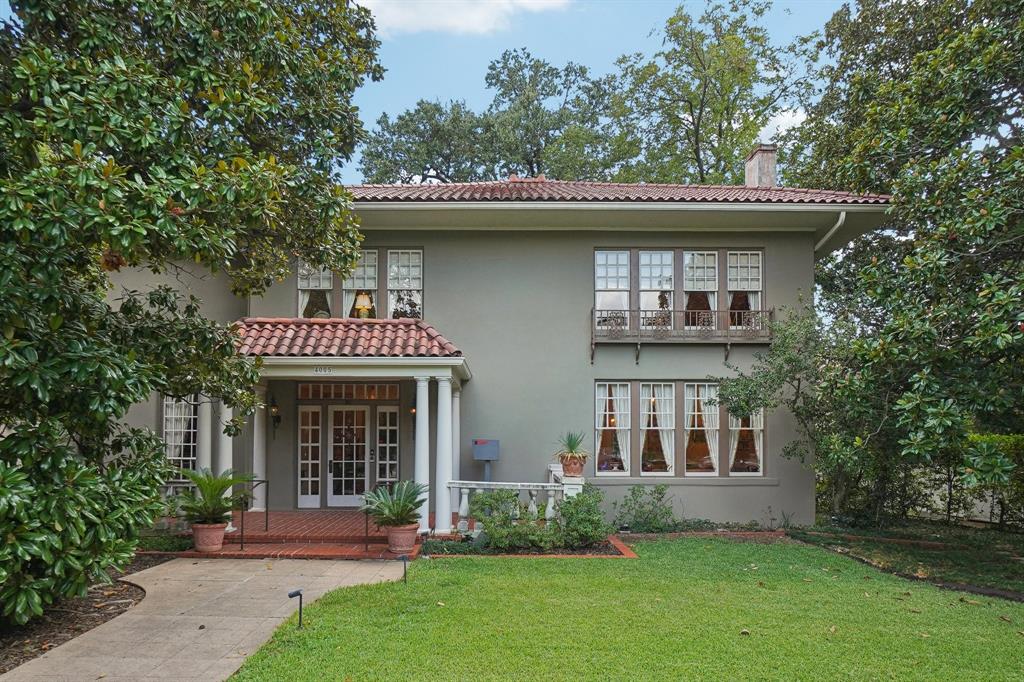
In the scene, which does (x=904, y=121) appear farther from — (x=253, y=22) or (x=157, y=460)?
(x=157, y=460)

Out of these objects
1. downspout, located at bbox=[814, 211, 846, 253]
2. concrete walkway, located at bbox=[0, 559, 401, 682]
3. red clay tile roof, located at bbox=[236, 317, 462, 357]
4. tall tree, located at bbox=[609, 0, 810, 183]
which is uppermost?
tall tree, located at bbox=[609, 0, 810, 183]

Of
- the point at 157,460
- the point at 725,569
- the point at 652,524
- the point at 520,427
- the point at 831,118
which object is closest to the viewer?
the point at 157,460

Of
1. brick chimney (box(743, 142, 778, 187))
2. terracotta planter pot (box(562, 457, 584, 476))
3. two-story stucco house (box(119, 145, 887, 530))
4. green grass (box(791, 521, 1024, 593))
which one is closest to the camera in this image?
green grass (box(791, 521, 1024, 593))

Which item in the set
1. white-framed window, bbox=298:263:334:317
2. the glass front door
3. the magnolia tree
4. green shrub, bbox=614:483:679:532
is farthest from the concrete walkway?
white-framed window, bbox=298:263:334:317

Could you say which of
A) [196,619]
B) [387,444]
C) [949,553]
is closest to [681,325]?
[949,553]

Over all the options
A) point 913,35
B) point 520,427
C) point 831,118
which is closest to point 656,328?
point 520,427

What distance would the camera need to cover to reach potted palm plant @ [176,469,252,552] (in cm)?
970

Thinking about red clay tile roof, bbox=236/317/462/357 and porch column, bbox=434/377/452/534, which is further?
porch column, bbox=434/377/452/534

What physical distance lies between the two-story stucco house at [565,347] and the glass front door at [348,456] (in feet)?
0.09

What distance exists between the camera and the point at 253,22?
6941 mm

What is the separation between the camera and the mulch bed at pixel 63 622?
5.82 metres

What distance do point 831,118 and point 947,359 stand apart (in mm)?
13775

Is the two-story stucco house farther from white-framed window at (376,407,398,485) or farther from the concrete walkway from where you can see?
the concrete walkway

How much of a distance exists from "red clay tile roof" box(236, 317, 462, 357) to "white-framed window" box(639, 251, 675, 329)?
4.12 meters
